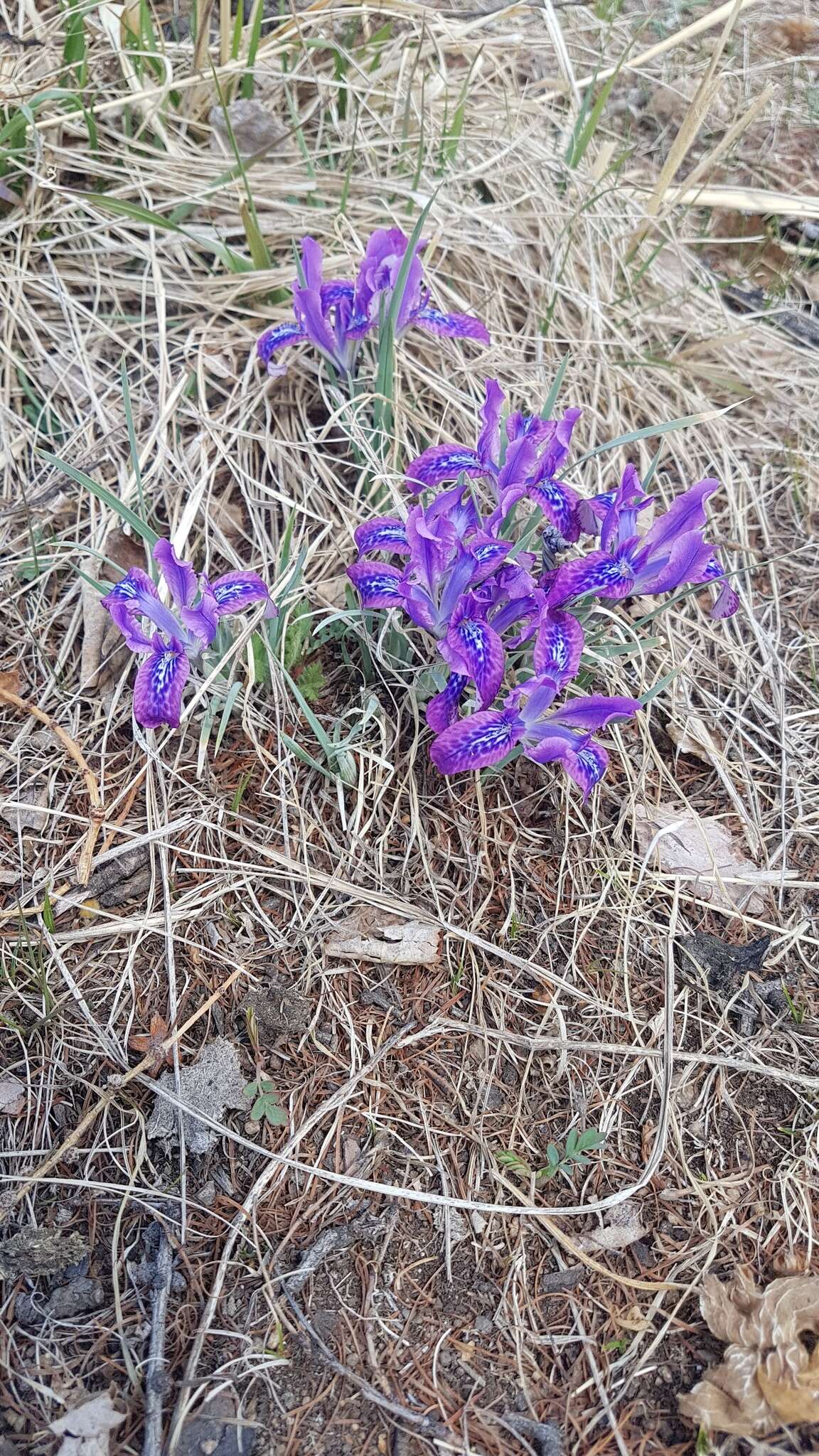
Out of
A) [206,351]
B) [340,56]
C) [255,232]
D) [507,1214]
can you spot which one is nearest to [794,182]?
[340,56]

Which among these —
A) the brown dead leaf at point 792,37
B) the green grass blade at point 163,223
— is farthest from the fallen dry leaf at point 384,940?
the brown dead leaf at point 792,37

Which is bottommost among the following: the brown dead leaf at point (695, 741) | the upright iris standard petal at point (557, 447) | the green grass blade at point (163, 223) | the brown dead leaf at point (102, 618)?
the brown dead leaf at point (695, 741)

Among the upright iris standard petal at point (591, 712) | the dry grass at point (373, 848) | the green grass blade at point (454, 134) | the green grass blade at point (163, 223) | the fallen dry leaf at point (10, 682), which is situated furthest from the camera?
the green grass blade at point (454, 134)

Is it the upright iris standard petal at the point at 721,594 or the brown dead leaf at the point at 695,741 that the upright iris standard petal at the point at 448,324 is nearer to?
the upright iris standard petal at the point at 721,594

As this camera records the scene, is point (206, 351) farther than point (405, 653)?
Yes

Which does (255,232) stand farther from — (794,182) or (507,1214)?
(507,1214)

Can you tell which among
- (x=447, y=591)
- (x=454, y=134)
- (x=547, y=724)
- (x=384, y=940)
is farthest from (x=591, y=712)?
(x=454, y=134)

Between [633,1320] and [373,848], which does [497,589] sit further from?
[633,1320]
